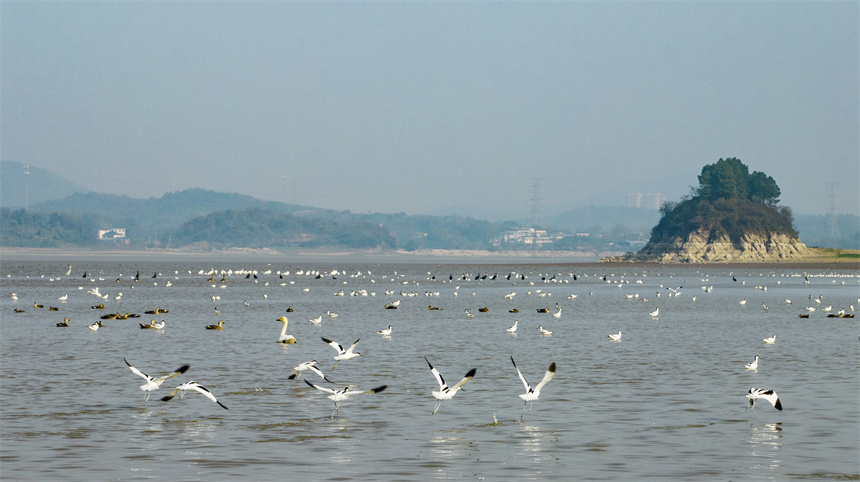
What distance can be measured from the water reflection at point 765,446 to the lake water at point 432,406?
0.16 feet

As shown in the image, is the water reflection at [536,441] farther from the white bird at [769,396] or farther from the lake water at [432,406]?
the white bird at [769,396]

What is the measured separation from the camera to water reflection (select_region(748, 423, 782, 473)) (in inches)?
611

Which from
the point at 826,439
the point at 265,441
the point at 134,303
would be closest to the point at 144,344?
the point at 265,441

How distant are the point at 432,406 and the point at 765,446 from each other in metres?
7.11

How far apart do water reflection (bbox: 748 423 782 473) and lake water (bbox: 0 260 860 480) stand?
0.05m

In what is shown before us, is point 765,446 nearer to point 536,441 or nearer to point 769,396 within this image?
point 769,396

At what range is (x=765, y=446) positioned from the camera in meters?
17.0

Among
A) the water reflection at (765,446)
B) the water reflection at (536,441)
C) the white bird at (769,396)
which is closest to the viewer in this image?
the water reflection at (765,446)

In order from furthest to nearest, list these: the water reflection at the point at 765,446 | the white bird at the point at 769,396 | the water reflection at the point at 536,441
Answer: the white bird at the point at 769,396 → the water reflection at the point at 536,441 → the water reflection at the point at 765,446

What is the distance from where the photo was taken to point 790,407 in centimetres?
2089

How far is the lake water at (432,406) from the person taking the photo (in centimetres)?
1557

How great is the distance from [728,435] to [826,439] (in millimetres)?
1679

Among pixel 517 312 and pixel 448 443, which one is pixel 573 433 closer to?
pixel 448 443

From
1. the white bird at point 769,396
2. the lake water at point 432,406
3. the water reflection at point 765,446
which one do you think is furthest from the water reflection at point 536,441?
the white bird at point 769,396
